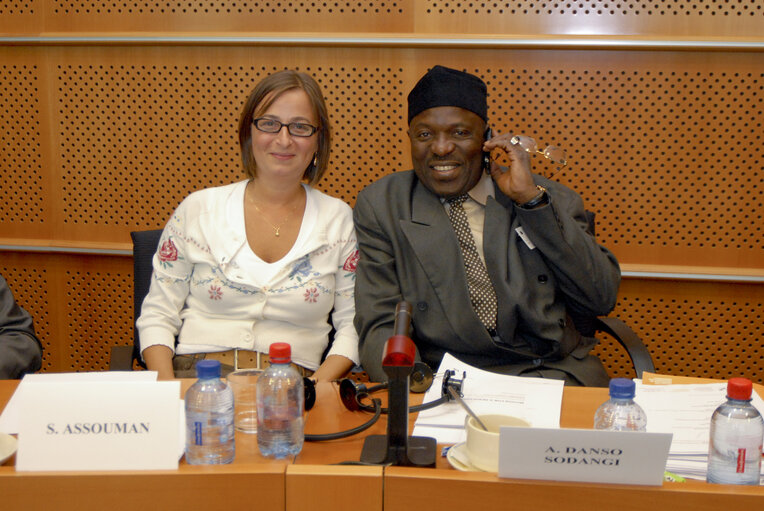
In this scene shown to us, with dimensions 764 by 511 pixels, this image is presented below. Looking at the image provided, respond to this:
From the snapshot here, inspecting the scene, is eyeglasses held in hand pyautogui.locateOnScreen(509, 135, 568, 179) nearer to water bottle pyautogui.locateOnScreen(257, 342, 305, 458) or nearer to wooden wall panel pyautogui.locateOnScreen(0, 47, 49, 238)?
water bottle pyautogui.locateOnScreen(257, 342, 305, 458)

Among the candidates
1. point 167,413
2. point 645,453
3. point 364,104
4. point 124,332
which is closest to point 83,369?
point 124,332

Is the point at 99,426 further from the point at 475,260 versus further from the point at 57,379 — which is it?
the point at 475,260

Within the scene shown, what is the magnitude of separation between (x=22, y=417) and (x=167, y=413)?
0.22 metres

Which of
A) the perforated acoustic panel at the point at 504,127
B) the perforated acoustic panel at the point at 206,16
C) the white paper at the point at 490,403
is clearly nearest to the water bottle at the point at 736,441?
the white paper at the point at 490,403

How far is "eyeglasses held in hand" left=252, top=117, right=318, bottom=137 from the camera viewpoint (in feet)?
6.89

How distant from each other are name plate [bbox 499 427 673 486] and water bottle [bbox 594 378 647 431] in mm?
193

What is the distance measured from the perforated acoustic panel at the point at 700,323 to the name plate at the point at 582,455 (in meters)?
2.08

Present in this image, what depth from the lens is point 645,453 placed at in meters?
0.95

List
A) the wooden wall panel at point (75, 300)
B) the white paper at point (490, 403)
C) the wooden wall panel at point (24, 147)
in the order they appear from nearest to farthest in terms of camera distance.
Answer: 1. the white paper at point (490, 403)
2. the wooden wall panel at point (24, 147)
3. the wooden wall panel at point (75, 300)

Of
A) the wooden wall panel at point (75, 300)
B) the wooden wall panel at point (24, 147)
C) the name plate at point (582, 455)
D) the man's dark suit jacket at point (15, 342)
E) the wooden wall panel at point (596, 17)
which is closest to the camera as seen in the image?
the name plate at point (582, 455)

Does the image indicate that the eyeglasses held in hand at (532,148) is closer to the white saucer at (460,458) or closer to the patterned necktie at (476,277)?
the patterned necktie at (476,277)

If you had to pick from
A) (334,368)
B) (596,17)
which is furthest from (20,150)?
(596,17)

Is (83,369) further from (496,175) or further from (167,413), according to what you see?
(167,413)

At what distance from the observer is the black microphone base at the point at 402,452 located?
112 centimetres
